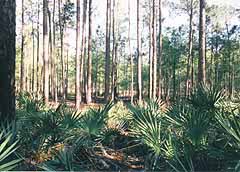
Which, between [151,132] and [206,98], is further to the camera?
[206,98]

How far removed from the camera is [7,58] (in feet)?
23.4

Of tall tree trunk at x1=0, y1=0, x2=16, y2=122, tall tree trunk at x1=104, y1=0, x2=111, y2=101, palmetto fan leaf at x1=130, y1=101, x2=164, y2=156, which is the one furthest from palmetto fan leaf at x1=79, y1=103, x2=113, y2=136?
tall tree trunk at x1=104, y1=0, x2=111, y2=101

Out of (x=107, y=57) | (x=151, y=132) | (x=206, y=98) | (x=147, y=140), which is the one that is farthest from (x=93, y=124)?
(x=107, y=57)

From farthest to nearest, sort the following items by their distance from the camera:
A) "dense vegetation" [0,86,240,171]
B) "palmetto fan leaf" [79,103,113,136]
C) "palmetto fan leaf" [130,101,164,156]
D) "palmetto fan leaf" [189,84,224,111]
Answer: "palmetto fan leaf" [79,103,113,136], "palmetto fan leaf" [189,84,224,111], "palmetto fan leaf" [130,101,164,156], "dense vegetation" [0,86,240,171]

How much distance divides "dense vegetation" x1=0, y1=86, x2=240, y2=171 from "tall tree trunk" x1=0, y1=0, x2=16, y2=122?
1.69 feet

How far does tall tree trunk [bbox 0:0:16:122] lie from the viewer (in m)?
7.07

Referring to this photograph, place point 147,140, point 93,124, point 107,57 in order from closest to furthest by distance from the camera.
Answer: point 147,140, point 93,124, point 107,57

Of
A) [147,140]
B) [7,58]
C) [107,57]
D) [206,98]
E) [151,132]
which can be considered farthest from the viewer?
[107,57]

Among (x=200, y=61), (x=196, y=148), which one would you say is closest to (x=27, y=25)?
(x=200, y=61)

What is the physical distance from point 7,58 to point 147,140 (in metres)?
3.18

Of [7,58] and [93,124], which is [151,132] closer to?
[93,124]

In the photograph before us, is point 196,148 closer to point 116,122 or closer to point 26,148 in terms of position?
point 26,148

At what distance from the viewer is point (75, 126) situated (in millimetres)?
8867

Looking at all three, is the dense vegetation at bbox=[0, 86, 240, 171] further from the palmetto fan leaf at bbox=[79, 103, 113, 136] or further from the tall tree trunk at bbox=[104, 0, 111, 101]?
A: the tall tree trunk at bbox=[104, 0, 111, 101]
